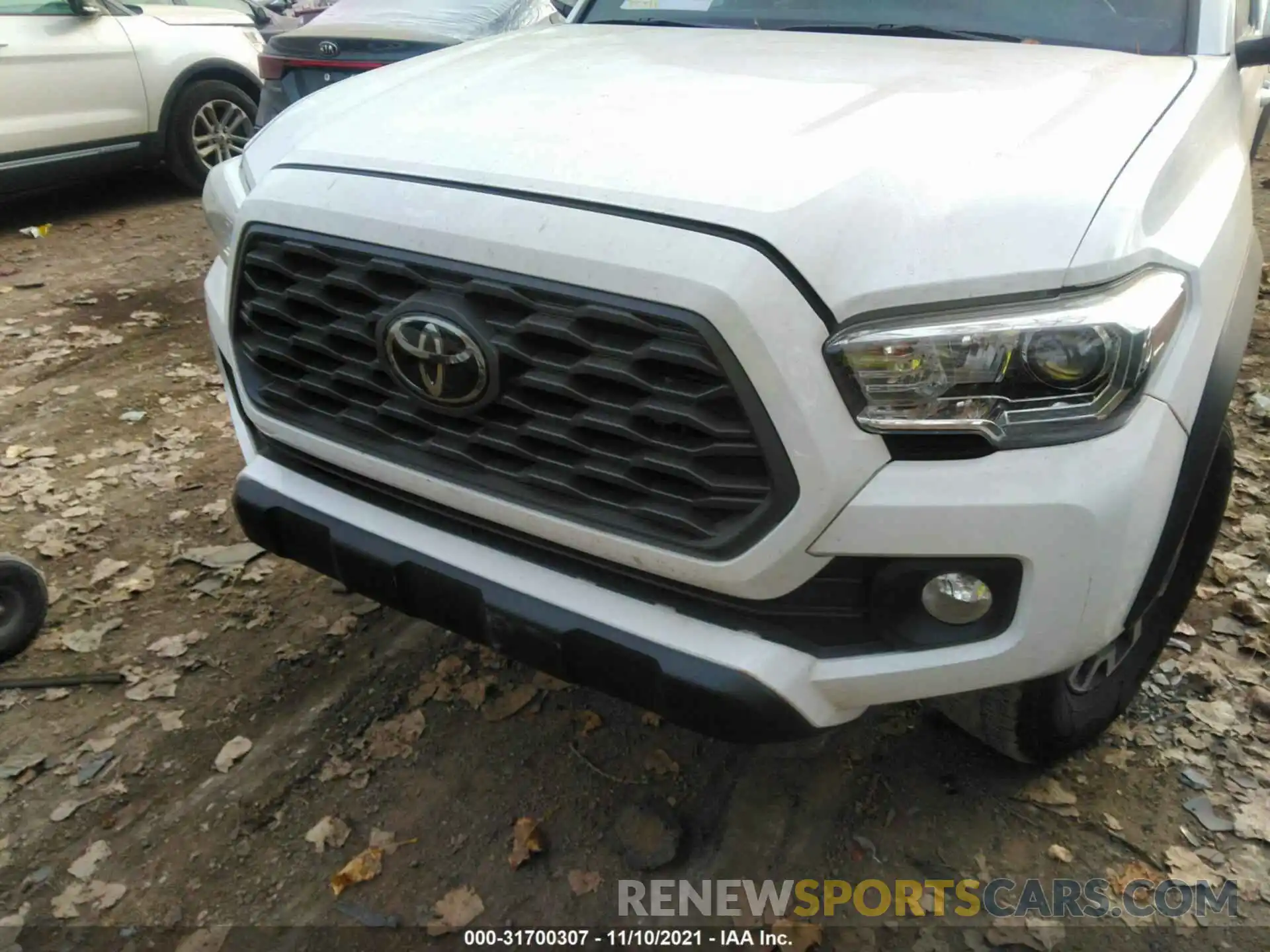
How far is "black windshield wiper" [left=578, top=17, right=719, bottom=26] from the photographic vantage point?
117 inches

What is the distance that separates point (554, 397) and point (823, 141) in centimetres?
66

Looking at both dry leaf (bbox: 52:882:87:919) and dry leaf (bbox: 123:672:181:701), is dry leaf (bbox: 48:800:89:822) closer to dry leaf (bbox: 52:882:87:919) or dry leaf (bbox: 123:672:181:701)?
dry leaf (bbox: 52:882:87:919)

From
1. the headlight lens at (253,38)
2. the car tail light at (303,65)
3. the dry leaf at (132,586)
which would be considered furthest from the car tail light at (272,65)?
the dry leaf at (132,586)

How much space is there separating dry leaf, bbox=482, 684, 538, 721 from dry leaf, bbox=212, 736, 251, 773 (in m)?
0.61

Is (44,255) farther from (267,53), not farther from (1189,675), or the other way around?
(1189,675)

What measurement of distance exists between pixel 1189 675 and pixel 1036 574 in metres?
1.49

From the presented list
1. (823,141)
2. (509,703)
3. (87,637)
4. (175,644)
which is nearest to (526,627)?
(509,703)

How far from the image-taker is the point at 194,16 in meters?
7.07

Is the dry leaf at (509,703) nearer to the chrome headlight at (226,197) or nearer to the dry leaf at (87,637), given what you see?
the dry leaf at (87,637)

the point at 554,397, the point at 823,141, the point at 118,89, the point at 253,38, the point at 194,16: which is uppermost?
the point at 823,141


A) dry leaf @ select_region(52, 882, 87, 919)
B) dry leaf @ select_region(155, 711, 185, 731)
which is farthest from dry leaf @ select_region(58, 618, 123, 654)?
dry leaf @ select_region(52, 882, 87, 919)

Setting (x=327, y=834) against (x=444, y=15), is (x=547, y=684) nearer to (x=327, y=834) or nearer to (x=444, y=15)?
(x=327, y=834)

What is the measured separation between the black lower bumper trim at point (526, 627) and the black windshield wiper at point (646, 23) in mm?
1827

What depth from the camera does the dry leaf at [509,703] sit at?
2652mm
